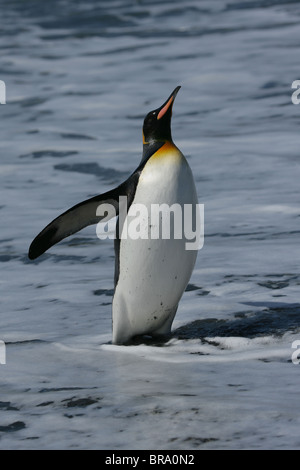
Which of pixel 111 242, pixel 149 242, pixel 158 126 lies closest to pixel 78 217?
pixel 149 242

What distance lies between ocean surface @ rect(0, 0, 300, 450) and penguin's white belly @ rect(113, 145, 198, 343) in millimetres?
109

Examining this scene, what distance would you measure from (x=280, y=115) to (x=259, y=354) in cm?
558

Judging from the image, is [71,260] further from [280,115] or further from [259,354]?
[280,115]

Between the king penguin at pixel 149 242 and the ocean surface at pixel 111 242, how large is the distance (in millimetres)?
112

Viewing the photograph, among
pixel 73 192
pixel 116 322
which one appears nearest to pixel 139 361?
pixel 116 322

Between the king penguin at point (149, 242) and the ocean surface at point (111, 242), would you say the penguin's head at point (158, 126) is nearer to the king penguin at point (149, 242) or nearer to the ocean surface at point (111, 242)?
the king penguin at point (149, 242)

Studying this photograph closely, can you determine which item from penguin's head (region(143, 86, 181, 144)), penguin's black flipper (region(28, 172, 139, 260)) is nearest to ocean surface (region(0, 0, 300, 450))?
penguin's black flipper (region(28, 172, 139, 260))

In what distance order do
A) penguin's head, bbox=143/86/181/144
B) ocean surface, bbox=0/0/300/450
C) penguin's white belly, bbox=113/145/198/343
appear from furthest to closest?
penguin's head, bbox=143/86/181/144, penguin's white belly, bbox=113/145/198/343, ocean surface, bbox=0/0/300/450

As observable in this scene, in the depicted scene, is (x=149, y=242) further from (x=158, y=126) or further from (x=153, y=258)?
(x=158, y=126)

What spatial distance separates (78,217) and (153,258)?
332 millimetres

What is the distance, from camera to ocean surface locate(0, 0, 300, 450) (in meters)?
2.99

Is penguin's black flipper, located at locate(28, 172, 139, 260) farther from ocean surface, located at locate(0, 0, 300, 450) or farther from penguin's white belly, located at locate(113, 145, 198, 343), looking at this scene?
ocean surface, located at locate(0, 0, 300, 450)

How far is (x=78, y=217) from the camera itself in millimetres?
3857

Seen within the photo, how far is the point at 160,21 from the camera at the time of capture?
45.6 feet
